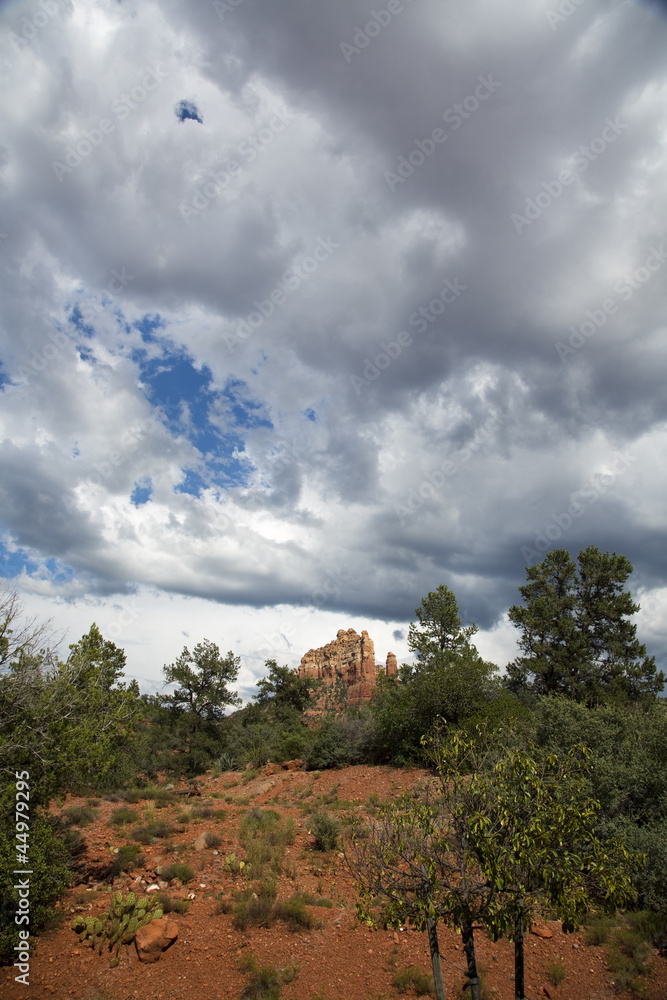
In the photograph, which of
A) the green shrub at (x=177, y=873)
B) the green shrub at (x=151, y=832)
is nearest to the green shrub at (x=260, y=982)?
the green shrub at (x=177, y=873)

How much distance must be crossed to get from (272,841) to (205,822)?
388 cm

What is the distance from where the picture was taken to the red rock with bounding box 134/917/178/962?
935cm

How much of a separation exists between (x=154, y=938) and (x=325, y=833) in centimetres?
667

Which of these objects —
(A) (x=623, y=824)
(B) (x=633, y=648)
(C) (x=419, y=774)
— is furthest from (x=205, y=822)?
(B) (x=633, y=648)

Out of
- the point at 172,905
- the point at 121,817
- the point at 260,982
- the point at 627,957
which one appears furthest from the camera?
the point at 121,817

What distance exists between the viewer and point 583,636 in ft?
124

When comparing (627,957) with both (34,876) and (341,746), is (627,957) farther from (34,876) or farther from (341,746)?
(341,746)

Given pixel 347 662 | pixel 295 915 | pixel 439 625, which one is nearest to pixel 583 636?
pixel 439 625

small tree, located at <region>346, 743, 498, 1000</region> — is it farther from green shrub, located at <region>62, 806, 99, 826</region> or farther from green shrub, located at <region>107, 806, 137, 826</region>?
green shrub, located at <region>107, 806, 137, 826</region>

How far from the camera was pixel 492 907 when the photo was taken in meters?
4.88

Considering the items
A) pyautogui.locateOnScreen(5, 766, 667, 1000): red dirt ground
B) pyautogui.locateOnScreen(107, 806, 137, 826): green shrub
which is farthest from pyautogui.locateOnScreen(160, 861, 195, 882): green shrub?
pyautogui.locateOnScreen(107, 806, 137, 826): green shrub

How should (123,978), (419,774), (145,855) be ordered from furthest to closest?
(419,774)
(145,855)
(123,978)

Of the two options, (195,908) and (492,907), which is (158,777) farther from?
(492,907)

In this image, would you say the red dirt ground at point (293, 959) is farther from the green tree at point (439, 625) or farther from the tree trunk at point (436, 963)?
the green tree at point (439, 625)
